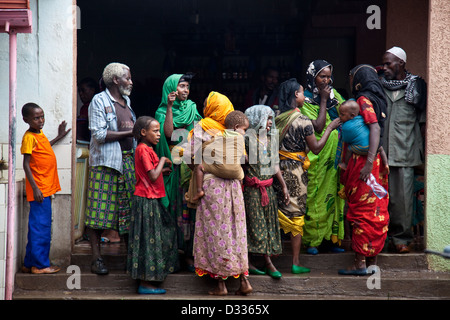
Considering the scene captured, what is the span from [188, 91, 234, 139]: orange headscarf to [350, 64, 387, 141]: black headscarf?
1353mm

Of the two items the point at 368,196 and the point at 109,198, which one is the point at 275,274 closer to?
the point at 368,196

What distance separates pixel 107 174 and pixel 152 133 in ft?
2.22

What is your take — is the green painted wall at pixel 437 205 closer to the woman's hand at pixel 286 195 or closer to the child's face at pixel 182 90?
the woman's hand at pixel 286 195

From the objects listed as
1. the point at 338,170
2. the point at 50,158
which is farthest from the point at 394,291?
the point at 50,158

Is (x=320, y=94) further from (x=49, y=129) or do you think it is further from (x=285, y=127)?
(x=49, y=129)

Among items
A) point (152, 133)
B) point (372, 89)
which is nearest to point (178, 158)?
point (152, 133)

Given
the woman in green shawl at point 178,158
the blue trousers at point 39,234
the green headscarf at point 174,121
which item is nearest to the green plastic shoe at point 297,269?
the woman in green shawl at point 178,158

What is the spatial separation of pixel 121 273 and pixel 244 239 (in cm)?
125

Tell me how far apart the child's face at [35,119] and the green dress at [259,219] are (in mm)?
1922

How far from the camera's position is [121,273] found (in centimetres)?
571

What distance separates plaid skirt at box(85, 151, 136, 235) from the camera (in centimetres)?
568

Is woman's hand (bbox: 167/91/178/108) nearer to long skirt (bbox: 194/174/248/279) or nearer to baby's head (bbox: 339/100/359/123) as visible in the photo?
long skirt (bbox: 194/174/248/279)

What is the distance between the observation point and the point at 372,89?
19.2 ft

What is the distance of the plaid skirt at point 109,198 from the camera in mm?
5676
